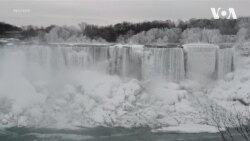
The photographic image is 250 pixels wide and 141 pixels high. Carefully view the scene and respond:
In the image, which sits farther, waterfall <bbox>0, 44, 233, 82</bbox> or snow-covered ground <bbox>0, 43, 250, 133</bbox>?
waterfall <bbox>0, 44, 233, 82</bbox>

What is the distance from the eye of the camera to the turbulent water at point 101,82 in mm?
10672

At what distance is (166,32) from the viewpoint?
15.6 metres

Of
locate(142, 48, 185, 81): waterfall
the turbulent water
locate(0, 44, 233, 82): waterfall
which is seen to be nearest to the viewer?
the turbulent water

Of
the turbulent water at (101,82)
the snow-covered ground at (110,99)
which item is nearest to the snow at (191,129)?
the snow-covered ground at (110,99)

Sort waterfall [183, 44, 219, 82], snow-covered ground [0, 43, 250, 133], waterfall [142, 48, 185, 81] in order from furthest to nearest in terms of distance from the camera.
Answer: waterfall [183, 44, 219, 82] → waterfall [142, 48, 185, 81] → snow-covered ground [0, 43, 250, 133]

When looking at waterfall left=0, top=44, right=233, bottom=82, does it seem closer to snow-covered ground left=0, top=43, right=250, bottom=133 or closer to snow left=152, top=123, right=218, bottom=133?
snow-covered ground left=0, top=43, right=250, bottom=133

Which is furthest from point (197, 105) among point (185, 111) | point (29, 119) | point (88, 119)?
point (29, 119)

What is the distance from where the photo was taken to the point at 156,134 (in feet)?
31.4

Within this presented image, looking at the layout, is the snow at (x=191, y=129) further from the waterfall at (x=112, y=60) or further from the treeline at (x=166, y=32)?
the treeline at (x=166, y=32)

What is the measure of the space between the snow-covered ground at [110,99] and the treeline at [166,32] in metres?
2.18

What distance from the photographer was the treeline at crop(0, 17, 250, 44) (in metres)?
14.8

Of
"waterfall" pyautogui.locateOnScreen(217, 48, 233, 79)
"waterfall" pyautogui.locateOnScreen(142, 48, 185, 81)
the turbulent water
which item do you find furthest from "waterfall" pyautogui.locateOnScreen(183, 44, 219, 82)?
"waterfall" pyautogui.locateOnScreen(142, 48, 185, 81)

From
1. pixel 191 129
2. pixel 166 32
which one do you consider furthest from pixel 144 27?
pixel 191 129

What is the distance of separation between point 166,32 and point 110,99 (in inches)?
200
